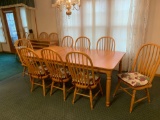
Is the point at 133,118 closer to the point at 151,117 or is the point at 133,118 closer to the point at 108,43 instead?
the point at 151,117

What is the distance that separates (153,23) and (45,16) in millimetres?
3100

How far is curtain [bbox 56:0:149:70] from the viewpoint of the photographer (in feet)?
9.25

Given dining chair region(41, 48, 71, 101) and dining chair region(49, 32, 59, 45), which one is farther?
dining chair region(49, 32, 59, 45)

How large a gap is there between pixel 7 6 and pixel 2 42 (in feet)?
6.15

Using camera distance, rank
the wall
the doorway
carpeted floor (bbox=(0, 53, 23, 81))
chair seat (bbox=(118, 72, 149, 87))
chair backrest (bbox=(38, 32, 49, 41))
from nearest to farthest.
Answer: chair seat (bbox=(118, 72, 149, 87)) < the wall < carpeted floor (bbox=(0, 53, 23, 81)) < chair backrest (bbox=(38, 32, 49, 41)) < the doorway

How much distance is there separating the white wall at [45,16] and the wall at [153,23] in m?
2.64

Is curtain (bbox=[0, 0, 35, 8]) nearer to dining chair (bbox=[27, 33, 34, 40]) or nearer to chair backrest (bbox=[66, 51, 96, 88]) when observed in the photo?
dining chair (bbox=[27, 33, 34, 40])

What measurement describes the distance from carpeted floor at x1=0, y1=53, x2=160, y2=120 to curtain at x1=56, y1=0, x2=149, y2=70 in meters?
1.15

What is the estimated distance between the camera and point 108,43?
3.08m

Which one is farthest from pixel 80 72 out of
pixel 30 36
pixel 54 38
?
pixel 30 36

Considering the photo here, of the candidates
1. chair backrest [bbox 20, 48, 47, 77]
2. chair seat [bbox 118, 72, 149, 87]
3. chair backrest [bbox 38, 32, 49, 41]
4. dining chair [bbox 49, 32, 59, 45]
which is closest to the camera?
chair seat [bbox 118, 72, 149, 87]

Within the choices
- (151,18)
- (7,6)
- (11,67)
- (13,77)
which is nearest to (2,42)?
(7,6)

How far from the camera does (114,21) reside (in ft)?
10.2

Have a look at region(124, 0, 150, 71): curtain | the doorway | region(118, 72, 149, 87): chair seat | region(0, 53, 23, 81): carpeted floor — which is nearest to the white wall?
the doorway
